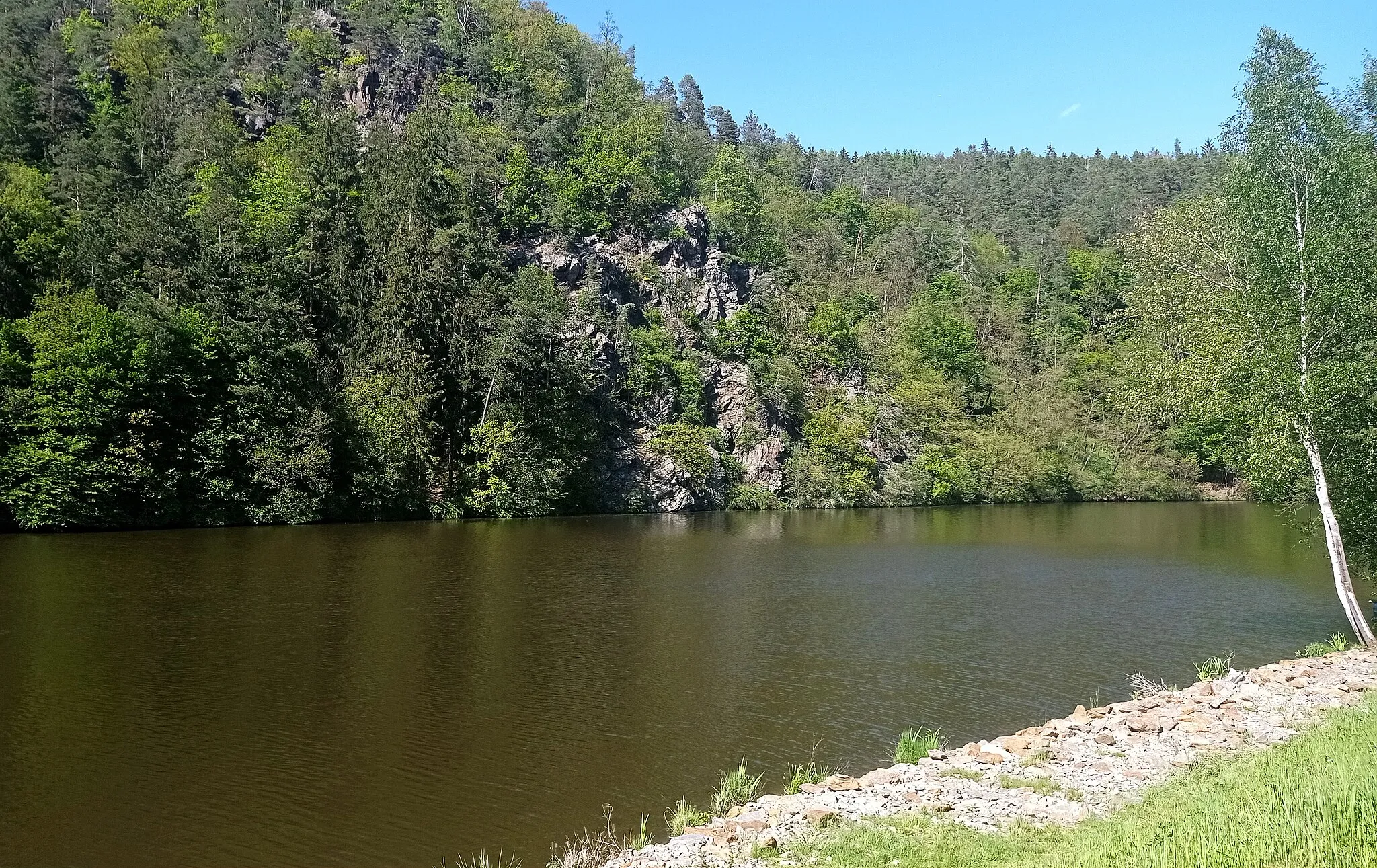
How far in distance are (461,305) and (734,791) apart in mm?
52855

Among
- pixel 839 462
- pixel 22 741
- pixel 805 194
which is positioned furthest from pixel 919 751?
pixel 805 194

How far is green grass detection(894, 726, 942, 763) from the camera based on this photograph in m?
13.6

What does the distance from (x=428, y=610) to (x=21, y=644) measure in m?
9.66

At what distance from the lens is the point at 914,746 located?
545 inches

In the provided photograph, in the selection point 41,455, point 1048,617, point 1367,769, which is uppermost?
point 41,455

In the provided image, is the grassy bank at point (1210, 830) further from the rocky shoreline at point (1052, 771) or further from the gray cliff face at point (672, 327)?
the gray cliff face at point (672, 327)

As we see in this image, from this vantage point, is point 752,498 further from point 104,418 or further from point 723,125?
point 723,125

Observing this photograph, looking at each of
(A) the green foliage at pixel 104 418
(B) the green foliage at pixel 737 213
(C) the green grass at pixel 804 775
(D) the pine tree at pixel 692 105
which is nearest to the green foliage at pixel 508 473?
(A) the green foliage at pixel 104 418

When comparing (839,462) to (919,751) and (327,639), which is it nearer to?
(327,639)

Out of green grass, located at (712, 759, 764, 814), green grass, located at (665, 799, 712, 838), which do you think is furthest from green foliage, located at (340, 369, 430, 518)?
green grass, located at (665, 799, 712, 838)

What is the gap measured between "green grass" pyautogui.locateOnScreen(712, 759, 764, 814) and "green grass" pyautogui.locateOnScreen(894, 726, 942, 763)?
2281 millimetres

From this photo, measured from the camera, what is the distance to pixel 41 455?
42812 millimetres

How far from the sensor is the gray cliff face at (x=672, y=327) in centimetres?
6994

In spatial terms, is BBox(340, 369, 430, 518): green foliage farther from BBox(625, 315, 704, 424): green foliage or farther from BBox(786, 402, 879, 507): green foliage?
BBox(786, 402, 879, 507): green foliage
